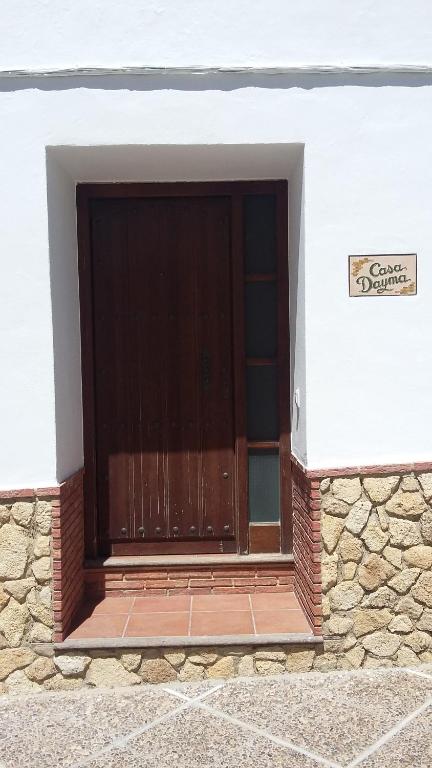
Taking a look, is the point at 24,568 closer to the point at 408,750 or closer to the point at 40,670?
the point at 40,670

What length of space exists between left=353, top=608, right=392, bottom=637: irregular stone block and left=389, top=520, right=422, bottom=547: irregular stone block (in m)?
0.43

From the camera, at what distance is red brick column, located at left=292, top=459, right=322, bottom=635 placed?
3.93 m

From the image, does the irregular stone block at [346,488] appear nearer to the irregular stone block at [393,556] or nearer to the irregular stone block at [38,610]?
the irregular stone block at [393,556]

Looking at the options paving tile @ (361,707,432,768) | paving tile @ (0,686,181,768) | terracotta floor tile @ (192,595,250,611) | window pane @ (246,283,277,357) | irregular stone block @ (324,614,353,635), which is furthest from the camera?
window pane @ (246,283,277,357)

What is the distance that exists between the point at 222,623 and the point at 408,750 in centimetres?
137

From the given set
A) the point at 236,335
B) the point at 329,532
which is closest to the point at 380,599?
Result: the point at 329,532

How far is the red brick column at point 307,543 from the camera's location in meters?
3.93

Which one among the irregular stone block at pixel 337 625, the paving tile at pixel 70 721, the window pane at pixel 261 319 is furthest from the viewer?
the window pane at pixel 261 319

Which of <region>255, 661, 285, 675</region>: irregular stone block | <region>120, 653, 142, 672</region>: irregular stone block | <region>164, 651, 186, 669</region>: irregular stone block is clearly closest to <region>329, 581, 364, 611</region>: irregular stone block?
<region>255, 661, 285, 675</region>: irregular stone block

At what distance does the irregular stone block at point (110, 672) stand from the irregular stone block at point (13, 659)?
0.37 meters

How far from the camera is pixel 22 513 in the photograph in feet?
12.7

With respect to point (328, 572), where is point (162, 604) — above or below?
below

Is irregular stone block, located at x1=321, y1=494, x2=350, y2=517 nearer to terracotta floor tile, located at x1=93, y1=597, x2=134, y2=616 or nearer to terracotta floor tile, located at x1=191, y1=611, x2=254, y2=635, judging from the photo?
terracotta floor tile, located at x1=191, y1=611, x2=254, y2=635

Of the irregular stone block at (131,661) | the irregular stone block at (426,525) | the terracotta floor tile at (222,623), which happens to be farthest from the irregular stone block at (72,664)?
the irregular stone block at (426,525)
